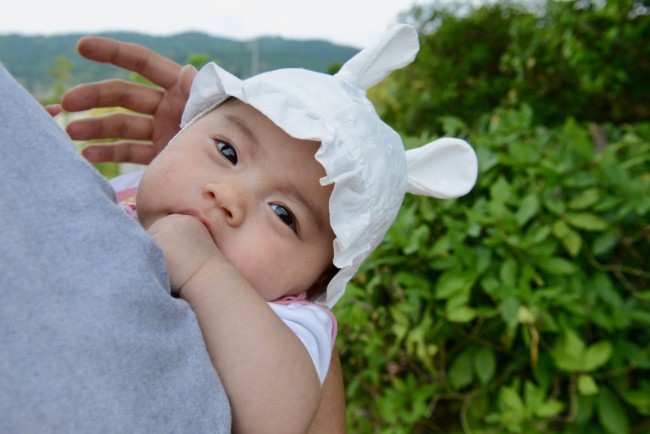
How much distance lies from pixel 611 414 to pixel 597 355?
268mm

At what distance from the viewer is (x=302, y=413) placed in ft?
3.36

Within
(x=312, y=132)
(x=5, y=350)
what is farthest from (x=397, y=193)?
(x=5, y=350)

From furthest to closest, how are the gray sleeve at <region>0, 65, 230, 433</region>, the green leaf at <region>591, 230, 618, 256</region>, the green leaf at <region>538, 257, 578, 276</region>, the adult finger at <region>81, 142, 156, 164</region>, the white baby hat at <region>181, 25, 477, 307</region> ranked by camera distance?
1. the green leaf at <region>591, 230, 618, 256</region>
2. the green leaf at <region>538, 257, 578, 276</region>
3. the adult finger at <region>81, 142, 156, 164</region>
4. the white baby hat at <region>181, 25, 477, 307</region>
5. the gray sleeve at <region>0, 65, 230, 433</region>

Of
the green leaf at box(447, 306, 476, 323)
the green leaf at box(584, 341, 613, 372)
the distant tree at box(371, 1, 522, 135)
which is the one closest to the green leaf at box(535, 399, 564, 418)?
the green leaf at box(584, 341, 613, 372)

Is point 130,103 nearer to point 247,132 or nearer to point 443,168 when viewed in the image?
point 247,132

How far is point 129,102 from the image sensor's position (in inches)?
82.7

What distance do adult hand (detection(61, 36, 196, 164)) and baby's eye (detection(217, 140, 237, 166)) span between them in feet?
2.50

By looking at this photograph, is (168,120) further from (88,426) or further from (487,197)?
(88,426)

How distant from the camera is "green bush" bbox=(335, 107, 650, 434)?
7.63 ft

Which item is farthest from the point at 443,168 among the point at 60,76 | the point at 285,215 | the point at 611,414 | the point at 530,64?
the point at 530,64

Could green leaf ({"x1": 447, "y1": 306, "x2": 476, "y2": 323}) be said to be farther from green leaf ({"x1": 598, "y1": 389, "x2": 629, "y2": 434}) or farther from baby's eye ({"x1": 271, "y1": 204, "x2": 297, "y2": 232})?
baby's eye ({"x1": 271, "y1": 204, "x2": 297, "y2": 232})

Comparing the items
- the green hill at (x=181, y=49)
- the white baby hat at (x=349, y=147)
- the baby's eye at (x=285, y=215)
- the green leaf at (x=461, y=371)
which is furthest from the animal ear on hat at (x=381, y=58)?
the green hill at (x=181, y=49)

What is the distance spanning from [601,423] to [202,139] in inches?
74.8

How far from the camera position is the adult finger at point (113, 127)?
6.93ft
